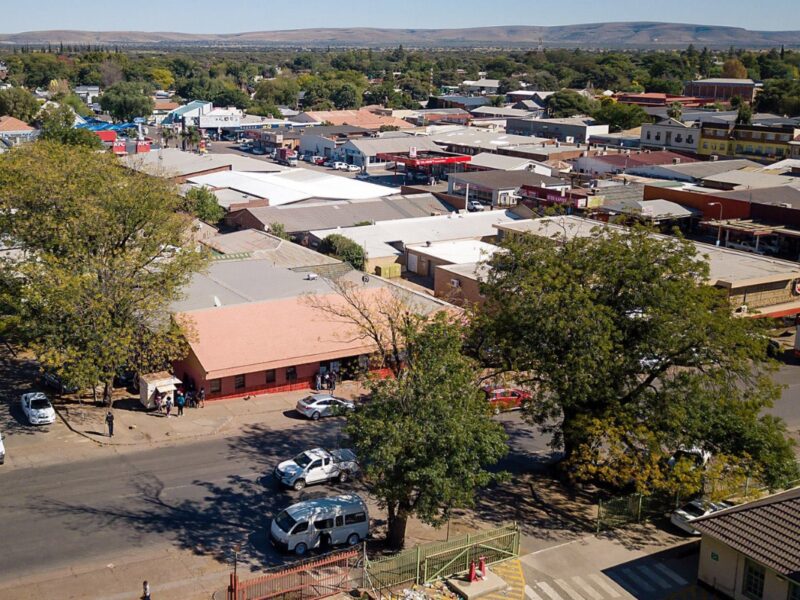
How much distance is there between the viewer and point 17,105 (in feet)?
335

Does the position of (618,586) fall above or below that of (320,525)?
below

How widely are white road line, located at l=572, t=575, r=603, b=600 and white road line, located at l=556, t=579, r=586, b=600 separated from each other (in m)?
0.20

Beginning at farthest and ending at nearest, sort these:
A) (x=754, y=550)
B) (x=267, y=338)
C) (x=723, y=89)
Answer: (x=723, y=89), (x=267, y=338), (x=754, y=550)

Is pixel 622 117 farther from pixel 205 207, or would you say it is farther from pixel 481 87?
pixel 481 87

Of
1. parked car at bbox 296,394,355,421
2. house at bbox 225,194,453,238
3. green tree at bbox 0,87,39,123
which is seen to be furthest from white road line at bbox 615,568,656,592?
green tree at bbox 0,87,39,123

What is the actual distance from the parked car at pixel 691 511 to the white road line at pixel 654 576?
217cm

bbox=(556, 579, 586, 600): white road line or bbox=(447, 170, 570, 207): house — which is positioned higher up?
bbox=(447, 170, 570, 207): house

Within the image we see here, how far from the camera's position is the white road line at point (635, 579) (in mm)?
18906

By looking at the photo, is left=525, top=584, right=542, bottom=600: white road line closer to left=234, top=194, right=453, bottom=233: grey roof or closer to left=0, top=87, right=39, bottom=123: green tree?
left=234, top=194, right=453, bottom=233: grey roof

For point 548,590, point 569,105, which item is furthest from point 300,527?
point 569,105

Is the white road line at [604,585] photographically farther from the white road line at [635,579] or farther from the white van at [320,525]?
the white van at [320,525]

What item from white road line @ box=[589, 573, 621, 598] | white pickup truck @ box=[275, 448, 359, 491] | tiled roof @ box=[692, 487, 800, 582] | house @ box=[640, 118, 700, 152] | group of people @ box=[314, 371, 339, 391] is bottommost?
group of people @ box=[314, 371, 339, 391]

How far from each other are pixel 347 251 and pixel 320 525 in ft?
89.7

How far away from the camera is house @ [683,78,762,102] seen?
146 meters
